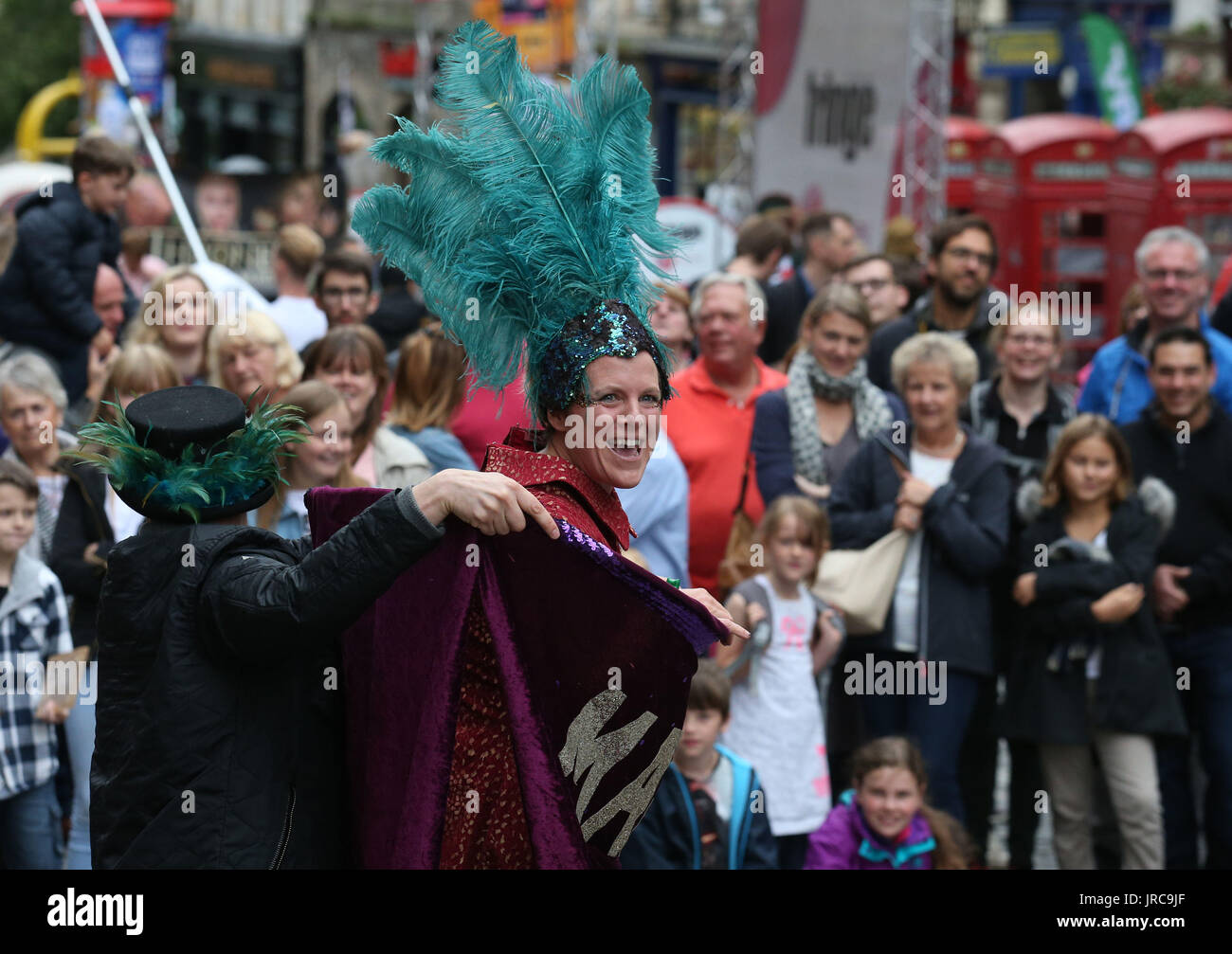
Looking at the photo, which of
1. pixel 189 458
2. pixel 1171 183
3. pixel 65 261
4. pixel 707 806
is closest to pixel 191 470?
pixel 189 458

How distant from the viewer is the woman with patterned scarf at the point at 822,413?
6.16 metres

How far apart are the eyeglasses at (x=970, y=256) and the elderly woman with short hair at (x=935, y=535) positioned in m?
1.06

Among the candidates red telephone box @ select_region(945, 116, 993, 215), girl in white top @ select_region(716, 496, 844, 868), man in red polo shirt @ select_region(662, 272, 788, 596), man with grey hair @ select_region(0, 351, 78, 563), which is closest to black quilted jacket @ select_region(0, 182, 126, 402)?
man with grey hair @ select_region(0, 351, 78, 563)

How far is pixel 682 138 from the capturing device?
34.0m

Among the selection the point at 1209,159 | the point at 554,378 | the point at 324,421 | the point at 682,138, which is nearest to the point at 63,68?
the point at 682,138

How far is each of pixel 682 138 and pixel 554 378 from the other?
104ft

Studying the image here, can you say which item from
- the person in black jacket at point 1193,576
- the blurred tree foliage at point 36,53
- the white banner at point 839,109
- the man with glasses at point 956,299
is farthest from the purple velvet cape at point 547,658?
the blurred tree foliage at point 36,53

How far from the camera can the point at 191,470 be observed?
3078mm

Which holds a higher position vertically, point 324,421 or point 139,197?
point 139,197

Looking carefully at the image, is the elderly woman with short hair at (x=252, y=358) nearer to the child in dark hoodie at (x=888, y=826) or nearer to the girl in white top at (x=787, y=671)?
the girl in white top at (x=787, y=671)

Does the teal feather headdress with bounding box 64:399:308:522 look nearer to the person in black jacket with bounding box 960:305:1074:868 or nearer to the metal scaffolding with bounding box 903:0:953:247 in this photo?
the person in black jacket with bounding box 960:305:1074:868

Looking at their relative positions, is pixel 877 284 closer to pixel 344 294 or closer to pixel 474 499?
pixel 344 294

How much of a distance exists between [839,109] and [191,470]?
37.0ft
